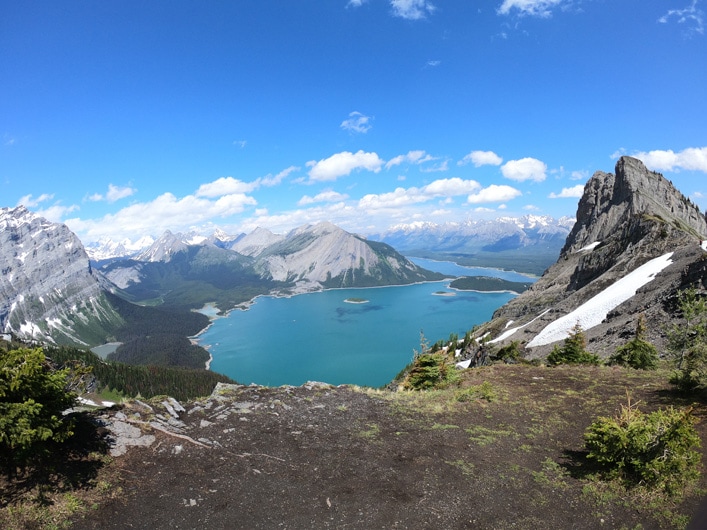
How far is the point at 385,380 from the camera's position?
481 feet

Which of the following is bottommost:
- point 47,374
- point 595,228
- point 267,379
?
point 267,379

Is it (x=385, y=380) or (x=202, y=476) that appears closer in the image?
(x=202, y=476)

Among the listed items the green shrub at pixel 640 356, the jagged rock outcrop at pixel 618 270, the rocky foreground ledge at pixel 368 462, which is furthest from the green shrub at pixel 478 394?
the jagged rock outcrop at pixel 618 270

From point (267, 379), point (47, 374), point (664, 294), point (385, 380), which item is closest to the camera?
point (47, 374)

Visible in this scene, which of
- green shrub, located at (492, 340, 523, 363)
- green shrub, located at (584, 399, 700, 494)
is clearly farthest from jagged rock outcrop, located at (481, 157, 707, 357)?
green shrub, located at (584, 399, 700, 494)

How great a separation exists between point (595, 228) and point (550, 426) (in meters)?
108

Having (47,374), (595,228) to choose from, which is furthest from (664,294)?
(595,228)

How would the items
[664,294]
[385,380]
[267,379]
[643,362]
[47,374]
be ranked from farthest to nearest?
[267,379] → [385,380] → [664,294] → [643,362] → [47,374]

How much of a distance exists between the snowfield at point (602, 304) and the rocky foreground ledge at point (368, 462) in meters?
33.3

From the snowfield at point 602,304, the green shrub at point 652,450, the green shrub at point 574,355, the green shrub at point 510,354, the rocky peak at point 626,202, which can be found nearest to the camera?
the green shrub at point 652,450

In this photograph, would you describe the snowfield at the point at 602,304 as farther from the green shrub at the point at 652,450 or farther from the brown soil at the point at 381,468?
the green shrub at the point at 652,450

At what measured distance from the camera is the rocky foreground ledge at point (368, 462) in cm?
1146

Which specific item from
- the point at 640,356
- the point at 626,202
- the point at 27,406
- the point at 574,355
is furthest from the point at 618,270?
the point at 27,406

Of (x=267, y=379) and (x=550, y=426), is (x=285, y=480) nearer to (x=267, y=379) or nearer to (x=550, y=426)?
(x=550, y=426)
